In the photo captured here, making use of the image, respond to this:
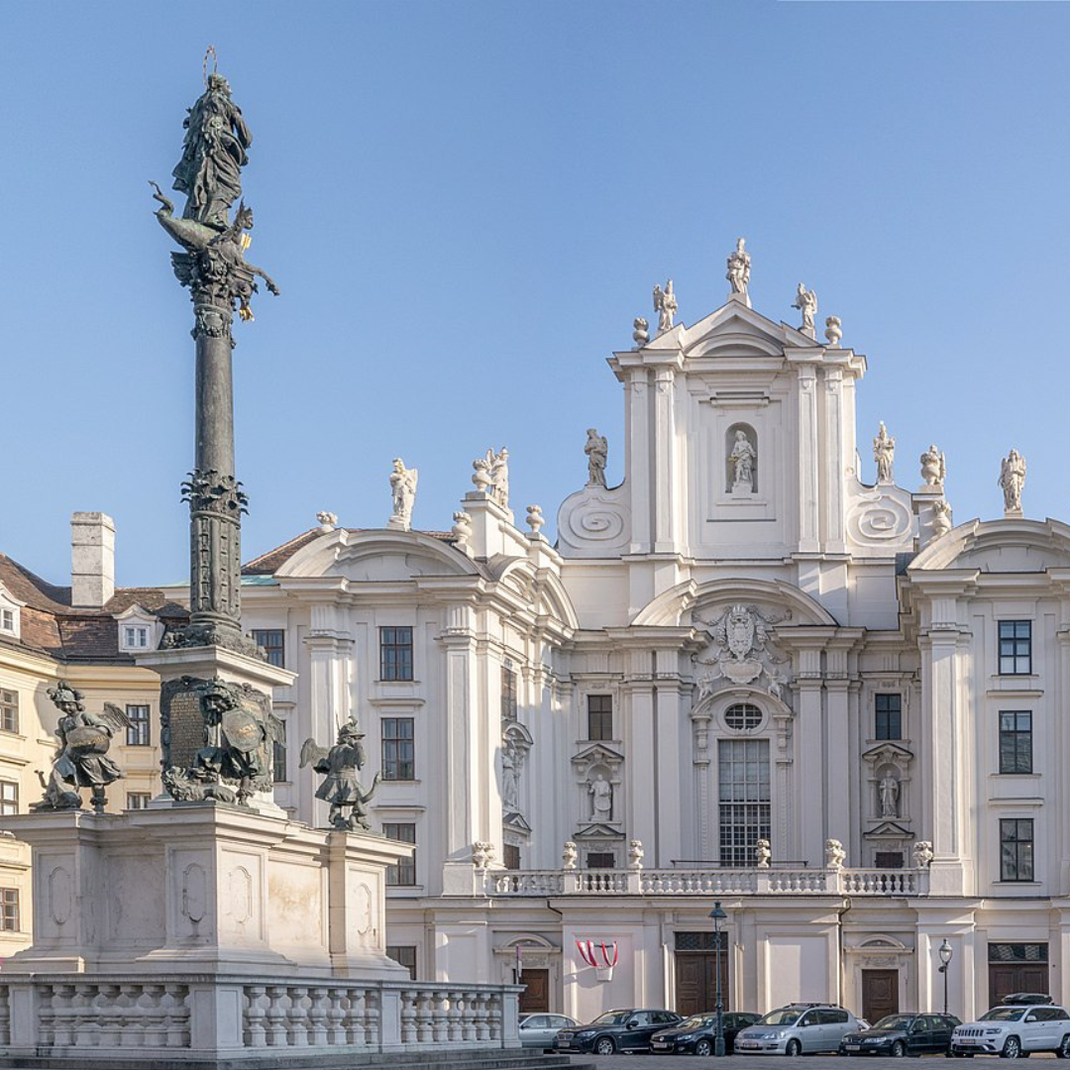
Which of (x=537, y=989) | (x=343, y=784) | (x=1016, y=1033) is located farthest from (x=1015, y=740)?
(x=343, y=784)

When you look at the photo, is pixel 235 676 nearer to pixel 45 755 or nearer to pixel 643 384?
pixel 45 755

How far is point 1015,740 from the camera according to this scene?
218ft

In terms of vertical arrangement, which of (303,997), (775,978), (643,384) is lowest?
(775,978)

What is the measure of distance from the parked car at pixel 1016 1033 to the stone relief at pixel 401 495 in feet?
73.7

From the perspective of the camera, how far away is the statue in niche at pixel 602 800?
73.0 metres

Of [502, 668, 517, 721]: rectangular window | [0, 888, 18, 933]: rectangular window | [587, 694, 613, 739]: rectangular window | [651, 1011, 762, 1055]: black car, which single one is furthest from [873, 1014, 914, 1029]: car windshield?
[0, 888, 18, 933]: rectangular window

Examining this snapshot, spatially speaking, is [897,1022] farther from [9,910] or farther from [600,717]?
[9,910]

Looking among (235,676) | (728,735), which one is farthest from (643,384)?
(235,676)

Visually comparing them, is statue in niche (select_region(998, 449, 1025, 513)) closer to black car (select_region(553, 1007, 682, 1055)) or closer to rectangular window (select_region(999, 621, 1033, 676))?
rectangular window (select_region(999, 621, 1033, 676))

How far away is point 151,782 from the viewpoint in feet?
220

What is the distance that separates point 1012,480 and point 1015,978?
46.6 feet

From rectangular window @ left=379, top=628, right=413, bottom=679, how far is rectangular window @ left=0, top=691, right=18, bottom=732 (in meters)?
10.4

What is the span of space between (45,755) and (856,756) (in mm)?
24478

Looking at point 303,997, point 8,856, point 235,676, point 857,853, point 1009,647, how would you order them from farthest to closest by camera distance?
point 857,853, point 1009,647, point 8,856, point 235,676, point 303,997
